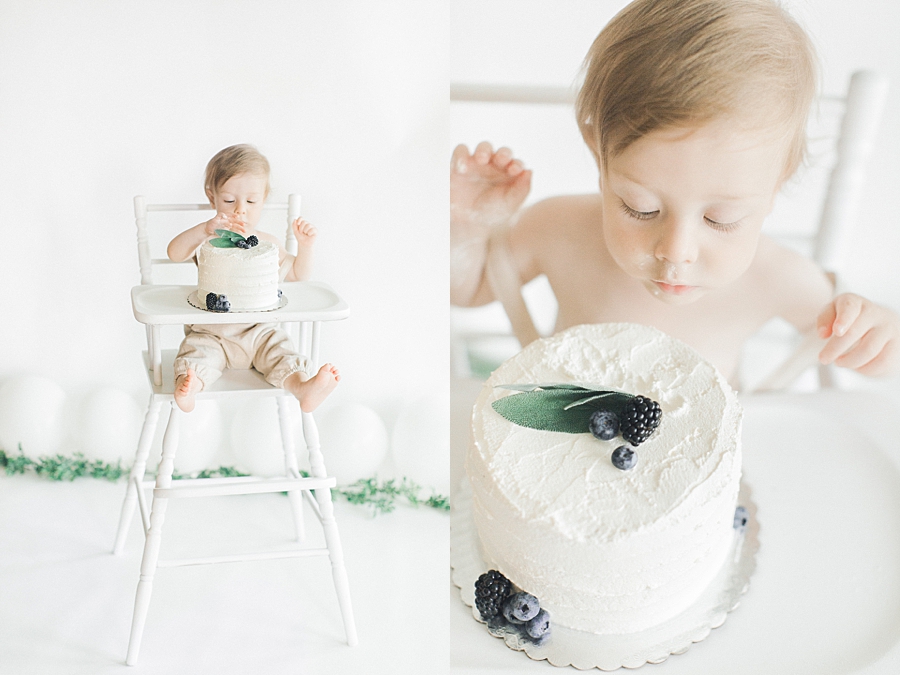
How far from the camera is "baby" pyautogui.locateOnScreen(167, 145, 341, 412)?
1.15m

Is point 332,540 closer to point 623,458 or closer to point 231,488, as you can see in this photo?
point 231,488

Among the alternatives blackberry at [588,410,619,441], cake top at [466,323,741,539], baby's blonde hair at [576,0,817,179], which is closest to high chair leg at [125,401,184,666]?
cake top at [466,323,741,539]

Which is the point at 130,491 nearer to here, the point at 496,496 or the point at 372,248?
the point at 372,248

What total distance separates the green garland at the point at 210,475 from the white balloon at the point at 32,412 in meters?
0.04

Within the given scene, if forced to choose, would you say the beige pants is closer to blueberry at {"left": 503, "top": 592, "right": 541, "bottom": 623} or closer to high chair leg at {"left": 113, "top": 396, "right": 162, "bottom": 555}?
high chair leg at {"left": 113, "top": 396, "right": 162, "bottom": 555}

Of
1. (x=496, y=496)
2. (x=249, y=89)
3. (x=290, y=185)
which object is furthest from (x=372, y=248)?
(x=496, y=496)

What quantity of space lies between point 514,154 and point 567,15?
18cm

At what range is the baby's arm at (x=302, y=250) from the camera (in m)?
1.29

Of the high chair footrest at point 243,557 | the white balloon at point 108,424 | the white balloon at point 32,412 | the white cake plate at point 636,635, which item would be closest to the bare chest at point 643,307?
the white cake plate at point 636,635

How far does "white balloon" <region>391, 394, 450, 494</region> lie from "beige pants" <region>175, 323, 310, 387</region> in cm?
38

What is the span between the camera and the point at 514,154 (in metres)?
1.05

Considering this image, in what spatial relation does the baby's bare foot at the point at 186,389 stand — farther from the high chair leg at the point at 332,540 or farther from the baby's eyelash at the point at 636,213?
the baby's eyelash at the point at 636,213

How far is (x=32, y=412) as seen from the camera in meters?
1.60

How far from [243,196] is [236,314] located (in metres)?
0.29
